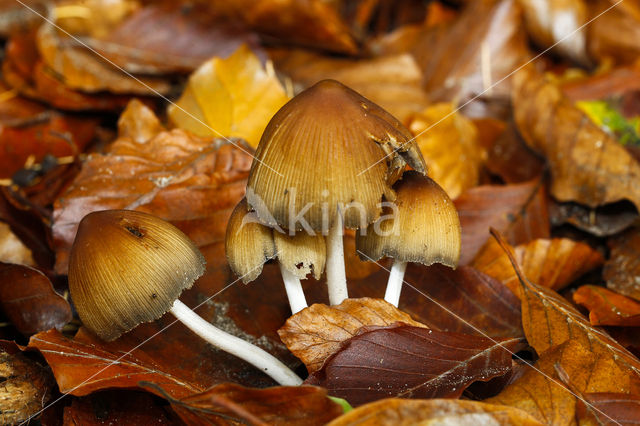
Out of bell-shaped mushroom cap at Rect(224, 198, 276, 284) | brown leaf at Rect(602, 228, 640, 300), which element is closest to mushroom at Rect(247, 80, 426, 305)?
bell-shaped mushroom cap at Rect(224, 198, 276, 284)

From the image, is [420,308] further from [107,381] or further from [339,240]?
[107,381]

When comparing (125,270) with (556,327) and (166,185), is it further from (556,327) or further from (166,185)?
(556,327)

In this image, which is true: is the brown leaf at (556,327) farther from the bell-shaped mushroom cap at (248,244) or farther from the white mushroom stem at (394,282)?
the bell-shaped mushroom cap at (248,244)

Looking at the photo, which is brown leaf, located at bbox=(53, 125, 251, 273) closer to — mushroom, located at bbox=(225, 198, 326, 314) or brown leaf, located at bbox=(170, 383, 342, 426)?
mushroom, located at bbox=(225, 198, 326, 314)

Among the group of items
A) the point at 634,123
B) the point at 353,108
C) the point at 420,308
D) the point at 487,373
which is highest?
the point at 353,108

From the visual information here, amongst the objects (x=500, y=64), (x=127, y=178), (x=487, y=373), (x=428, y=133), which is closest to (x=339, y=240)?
(x=487, y=373)
